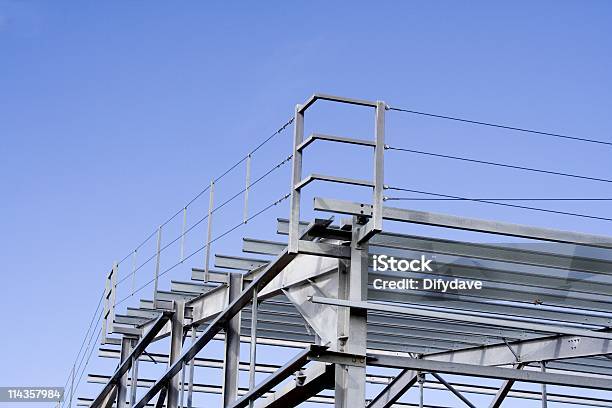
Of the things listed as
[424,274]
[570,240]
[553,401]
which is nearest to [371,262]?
[424,274]

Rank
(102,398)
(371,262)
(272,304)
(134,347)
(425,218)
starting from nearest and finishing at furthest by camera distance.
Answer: (425,218), (371,262), (272,304), (134,347), (102,398)

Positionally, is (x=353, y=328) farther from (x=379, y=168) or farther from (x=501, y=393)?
(x=501, y=393)

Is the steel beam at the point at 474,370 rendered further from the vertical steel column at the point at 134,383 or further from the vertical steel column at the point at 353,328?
the vertical steel column at the point at 134,383

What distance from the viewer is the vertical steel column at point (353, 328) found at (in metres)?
9.73

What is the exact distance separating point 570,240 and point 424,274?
1453 millimetres

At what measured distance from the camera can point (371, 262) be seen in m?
11.0

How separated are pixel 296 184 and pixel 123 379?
8.99 m

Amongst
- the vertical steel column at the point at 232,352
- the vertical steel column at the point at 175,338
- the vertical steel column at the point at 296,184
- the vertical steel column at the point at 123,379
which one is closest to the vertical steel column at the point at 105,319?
the vertical steel column at the point at 123,379

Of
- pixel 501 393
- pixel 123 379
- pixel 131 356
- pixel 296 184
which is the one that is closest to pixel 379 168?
pixel 296 184

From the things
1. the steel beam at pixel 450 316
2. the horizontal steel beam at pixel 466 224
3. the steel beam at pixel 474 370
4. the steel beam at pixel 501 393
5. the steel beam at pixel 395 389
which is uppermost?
the horizontal steel beam at pixel 466 224

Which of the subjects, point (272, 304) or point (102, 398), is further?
point (102, 398)

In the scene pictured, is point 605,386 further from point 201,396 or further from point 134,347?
point 201,396

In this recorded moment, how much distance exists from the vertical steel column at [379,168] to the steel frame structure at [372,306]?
1cm

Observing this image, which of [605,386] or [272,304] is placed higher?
[272,304]
